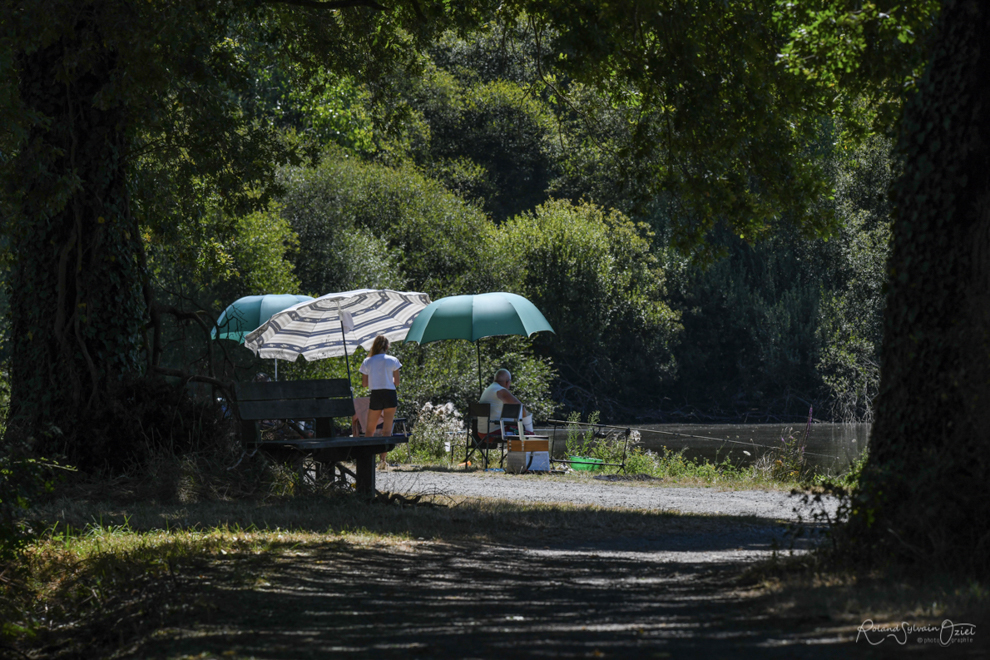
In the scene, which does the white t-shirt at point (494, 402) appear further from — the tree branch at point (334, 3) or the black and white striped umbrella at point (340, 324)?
the tree branch at point (334, 3)

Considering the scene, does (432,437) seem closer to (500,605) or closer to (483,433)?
(483,433)

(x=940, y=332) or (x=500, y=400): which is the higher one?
(x=940, y=332)

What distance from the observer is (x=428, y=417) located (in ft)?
70.1

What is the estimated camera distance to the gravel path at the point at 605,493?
35.0ft

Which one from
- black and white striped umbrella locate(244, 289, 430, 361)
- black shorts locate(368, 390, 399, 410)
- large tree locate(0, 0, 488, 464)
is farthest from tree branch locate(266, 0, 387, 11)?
black and white striped umbrella locate(244, 289, 430, 361)

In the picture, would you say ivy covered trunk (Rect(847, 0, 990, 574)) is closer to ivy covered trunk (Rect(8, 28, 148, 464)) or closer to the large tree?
the large tree

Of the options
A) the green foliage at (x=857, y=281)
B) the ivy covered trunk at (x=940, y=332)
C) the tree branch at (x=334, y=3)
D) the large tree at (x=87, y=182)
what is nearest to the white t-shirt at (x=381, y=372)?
the large tree at (x=87, y=182)

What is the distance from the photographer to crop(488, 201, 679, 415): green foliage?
40.0 m

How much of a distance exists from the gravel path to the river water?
421 cm

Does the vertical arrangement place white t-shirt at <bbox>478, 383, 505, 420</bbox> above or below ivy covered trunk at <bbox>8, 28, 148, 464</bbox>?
below

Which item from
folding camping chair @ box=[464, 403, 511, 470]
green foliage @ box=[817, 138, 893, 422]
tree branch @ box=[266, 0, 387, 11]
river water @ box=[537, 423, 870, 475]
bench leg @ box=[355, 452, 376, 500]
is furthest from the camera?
green foliage @ box=[817, 138, 893, 422]

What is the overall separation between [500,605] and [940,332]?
2553mm

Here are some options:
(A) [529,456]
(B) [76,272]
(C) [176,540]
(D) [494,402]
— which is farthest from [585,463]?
(C) [176,540]

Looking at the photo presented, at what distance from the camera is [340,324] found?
59.5 ft
